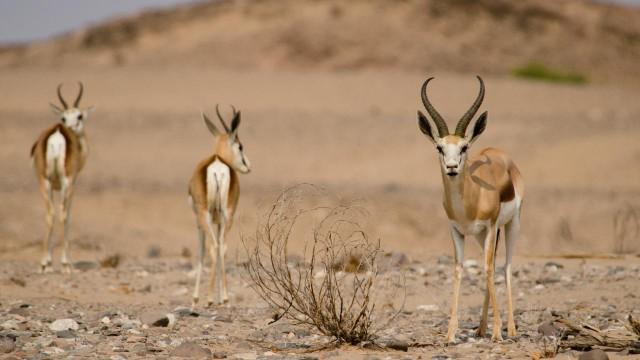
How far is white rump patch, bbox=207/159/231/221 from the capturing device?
38.8 ft

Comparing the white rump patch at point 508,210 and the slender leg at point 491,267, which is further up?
the white rump patch at point 508,210

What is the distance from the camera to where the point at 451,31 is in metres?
65.1

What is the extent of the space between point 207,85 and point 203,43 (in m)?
21.9

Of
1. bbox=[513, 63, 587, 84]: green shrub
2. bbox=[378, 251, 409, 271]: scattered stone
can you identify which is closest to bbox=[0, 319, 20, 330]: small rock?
bbox=[378, 251, 409, 271]: scattered stone

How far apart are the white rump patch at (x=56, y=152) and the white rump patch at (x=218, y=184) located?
11.8 feet

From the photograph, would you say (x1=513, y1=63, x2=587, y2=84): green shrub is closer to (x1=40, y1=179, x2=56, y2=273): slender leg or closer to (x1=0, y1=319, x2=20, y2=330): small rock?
(x1=40, y1=179, x2=56, y2=273): slender leg

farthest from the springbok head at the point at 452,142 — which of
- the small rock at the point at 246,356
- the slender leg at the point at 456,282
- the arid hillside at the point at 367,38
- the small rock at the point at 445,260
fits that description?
the arid hillside at the point at 367,38

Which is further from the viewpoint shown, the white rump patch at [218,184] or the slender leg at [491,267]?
the white rump patch at [218,184]

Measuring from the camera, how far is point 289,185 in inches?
912

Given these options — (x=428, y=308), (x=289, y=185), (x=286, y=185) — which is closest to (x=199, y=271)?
(x=428, y=308)

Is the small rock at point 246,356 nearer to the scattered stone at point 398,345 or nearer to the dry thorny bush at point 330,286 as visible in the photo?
the dry thorny bush at point 330,286

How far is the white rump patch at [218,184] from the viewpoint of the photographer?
1183 centimetres

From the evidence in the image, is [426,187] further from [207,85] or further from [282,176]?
[207,85]

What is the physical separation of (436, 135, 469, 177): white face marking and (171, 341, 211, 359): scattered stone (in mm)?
2441
